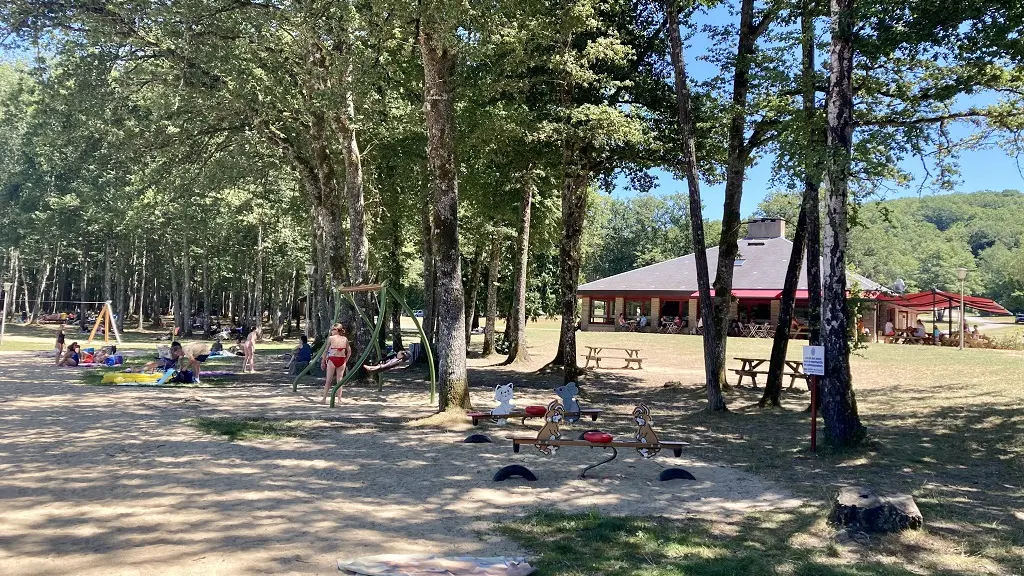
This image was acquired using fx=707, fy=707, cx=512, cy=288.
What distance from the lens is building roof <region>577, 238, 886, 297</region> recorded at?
40584 mm

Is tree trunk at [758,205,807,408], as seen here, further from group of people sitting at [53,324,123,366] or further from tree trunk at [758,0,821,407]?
group of people sitting at [53,324,123,366]

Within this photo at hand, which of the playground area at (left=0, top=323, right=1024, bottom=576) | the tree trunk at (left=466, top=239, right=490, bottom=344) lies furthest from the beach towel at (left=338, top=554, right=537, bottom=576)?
the tree trunk at (left=466, top=239, right=490, bottom=344)

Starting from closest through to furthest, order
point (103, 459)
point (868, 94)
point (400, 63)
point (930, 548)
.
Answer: point (930, 548)
point (103, 459)
point (868, 94)
point (400, 63)

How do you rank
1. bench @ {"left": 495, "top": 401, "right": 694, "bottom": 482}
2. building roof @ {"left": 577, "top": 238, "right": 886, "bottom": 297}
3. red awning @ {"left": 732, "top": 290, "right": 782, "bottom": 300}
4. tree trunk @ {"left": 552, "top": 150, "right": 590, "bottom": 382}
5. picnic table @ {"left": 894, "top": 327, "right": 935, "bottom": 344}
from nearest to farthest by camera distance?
bench @ {"left": 495, "top": 401, "right": 694, "bottom": 482} < tree trunk @ {"left": 552, "top": 150, "right": 590, "bottom": 382} < picnic table @ {"left": 894, "top": 327, "right": 935, "bottom": 344} < red awning @ {"left": 732, "top": 290, "right": 782, "bottom": 300} < building roof @ {"left": 577, "top": 238, "right": 886, "bottom": 297}

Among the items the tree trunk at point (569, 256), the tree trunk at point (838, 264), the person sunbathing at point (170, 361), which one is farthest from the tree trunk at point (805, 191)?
the person sunbathing at point (170, 361)

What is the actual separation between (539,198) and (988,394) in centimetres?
1467

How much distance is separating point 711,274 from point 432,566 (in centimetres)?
3950

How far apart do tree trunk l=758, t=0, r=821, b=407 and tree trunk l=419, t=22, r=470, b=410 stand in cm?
513

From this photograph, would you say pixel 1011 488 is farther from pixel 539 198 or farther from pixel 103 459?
pixel 539 198

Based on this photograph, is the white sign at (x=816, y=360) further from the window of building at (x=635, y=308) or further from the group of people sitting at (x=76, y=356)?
the window of building at (x=635, y=308)

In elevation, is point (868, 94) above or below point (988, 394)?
above

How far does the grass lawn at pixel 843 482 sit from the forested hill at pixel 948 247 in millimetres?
38476

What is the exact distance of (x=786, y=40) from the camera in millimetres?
11953

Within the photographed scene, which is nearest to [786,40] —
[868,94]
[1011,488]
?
Answer: [868,94]
